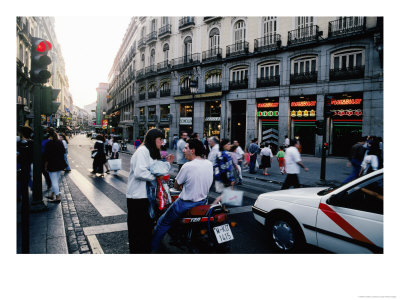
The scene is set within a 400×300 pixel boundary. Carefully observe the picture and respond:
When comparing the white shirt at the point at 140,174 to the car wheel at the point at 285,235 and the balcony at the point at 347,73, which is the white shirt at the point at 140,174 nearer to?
the car wheel at the point at 285,235

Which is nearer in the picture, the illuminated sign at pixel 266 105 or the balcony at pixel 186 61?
the illuminated sign at pixel 266 105

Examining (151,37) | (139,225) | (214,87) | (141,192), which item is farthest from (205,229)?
(151,37)

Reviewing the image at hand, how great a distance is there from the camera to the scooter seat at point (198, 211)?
358 cm

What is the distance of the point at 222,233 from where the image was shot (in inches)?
142

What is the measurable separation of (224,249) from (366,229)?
5.69 ft

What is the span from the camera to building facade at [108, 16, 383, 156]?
1727cm

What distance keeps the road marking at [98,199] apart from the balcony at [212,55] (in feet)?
60.2

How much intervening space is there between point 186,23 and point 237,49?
7.05 m

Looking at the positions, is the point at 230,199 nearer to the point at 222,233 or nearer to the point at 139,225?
the point at 222,233

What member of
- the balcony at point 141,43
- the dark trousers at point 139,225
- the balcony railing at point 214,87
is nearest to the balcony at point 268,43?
the balcony railing at point 214,87

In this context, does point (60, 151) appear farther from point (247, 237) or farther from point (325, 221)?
point (325, 221)
